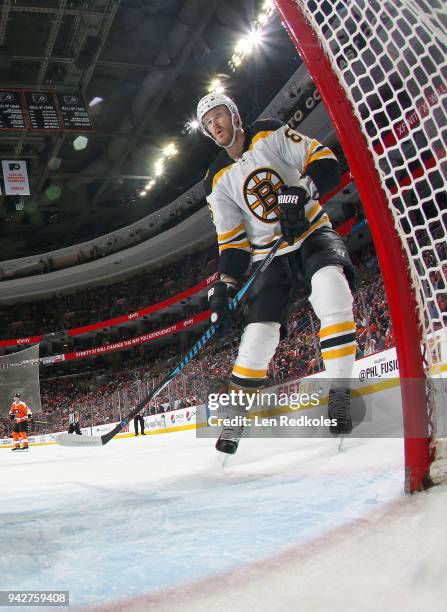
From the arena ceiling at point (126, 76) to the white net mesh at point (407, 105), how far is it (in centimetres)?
647

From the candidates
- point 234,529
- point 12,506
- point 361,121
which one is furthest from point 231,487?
point 361,121

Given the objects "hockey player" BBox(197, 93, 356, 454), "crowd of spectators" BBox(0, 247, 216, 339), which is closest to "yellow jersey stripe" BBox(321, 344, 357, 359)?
"hockey player" BBox(197, 93, 356, 454)

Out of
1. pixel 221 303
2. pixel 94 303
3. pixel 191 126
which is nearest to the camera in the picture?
pixel 221 303

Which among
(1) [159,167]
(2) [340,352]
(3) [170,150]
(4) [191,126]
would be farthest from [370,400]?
(1) [159,167]

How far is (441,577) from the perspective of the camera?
573 millimetres

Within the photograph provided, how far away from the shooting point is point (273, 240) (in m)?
2.18

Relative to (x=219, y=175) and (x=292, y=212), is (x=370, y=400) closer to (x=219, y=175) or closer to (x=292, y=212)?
(x=292, y=212)

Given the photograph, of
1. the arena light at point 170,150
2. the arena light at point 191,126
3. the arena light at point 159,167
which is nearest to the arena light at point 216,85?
the arena light at point 191,126

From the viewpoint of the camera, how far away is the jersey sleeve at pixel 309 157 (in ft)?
6.42

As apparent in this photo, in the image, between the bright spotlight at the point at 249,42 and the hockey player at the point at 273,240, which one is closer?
the hockey player at the point at 273,240

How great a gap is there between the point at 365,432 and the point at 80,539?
124cm

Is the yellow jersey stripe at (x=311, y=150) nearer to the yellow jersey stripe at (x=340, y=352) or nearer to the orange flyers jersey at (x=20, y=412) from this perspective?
the yellow jersey stripe at (x=340, y=352)

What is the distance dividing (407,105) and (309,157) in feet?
3.23

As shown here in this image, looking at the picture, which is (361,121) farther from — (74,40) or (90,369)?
(90,369)
